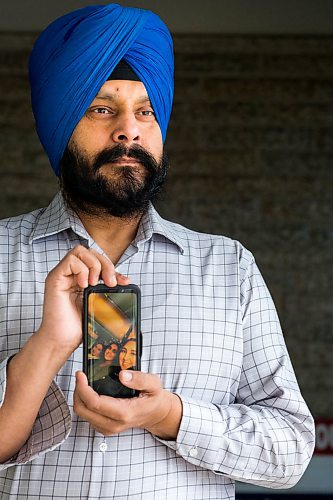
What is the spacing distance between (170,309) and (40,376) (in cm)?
33

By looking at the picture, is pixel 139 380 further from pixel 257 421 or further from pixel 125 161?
pixel 125 161

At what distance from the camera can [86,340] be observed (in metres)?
1.52

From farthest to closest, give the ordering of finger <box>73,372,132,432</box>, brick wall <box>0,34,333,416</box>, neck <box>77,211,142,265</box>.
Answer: brick wall <box>0,34,333,416</box> < neck <box>77,211,142,265</box> < finger <box>73,372,132,432</box>

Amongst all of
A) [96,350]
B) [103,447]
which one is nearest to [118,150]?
[96,350]

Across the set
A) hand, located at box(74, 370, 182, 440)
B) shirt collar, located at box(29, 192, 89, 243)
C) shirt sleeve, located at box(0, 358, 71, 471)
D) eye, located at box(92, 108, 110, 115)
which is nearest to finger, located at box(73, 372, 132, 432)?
hand, located at box(74, 370, 182, 440)

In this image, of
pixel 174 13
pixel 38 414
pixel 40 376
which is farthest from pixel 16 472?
pixel 174 13

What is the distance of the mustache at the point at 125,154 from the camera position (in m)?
1.79

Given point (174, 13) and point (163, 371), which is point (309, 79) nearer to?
point (174, 13)

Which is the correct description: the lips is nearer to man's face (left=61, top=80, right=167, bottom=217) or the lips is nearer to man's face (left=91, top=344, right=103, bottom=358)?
man's face (left=61, top=80, right=167, bottom=217)

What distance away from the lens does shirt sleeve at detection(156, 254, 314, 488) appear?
1.67 metres

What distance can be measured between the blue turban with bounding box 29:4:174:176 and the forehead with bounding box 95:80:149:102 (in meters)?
0.01

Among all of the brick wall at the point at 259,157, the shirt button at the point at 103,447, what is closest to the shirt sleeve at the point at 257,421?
the shirt button at the point at 103,447

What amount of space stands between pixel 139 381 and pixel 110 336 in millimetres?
94

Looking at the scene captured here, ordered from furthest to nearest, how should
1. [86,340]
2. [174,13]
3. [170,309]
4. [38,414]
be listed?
1. [174,13]
2. [170,309]
3. [38,414]
4. [86,340]
